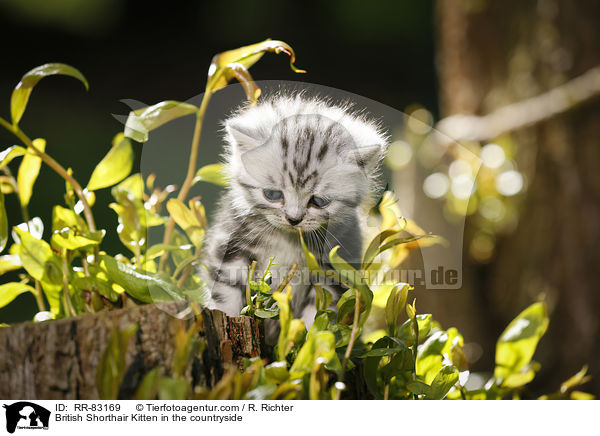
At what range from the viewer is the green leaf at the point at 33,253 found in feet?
1.51

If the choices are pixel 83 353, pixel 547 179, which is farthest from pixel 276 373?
pixel 547 179

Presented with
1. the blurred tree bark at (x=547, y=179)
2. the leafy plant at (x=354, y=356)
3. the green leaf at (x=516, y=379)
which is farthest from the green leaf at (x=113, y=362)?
the blurred tree bark at (x=547, y=179)

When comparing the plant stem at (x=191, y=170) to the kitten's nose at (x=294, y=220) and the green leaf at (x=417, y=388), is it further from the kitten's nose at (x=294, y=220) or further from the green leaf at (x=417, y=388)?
the green leaf at (x=417, y=388)

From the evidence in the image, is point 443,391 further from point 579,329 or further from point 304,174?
point 579,329

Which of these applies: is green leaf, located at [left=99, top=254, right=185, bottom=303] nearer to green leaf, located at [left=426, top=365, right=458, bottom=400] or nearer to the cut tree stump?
the cut tree stump

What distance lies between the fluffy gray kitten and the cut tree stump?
11 centimetres

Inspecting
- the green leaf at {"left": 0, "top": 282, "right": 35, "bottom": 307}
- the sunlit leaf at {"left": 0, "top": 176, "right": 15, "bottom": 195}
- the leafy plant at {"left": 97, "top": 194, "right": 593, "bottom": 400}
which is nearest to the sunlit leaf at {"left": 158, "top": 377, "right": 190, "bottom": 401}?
the leafy plant at {"left": 97, "top": 194, "right": 593, "bottom": 400}

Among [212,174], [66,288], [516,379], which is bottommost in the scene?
[516,379]

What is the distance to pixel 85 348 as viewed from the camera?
0.36 m

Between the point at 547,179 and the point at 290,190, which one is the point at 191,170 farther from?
the point at 547,179

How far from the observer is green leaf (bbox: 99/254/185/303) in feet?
1.39

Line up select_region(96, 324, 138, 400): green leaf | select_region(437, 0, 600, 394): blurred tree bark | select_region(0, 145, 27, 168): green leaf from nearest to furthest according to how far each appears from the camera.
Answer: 1. select_region(96, 324, 138, 400): green leaf
2. select_region(0, 145, 27, 168): green leaf
3. select_region(437, 0, 600, 394): blurred tree bark

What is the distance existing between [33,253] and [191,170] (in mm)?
163
